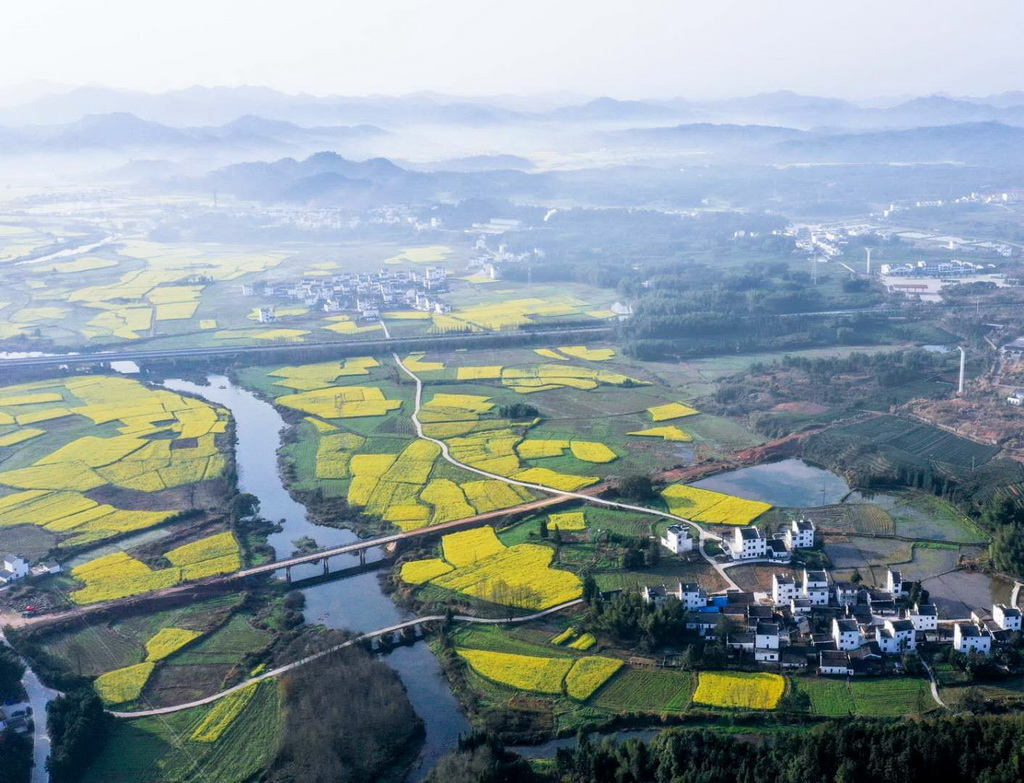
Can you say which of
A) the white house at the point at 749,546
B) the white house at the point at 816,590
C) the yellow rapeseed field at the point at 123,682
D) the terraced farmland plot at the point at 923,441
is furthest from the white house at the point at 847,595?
the yellow rapeseed field at the point at 123,682

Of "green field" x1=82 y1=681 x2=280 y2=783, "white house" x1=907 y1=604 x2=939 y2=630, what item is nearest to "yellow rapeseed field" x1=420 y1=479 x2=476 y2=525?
"green field" x1=82 y1=681 x2=280 y2=783

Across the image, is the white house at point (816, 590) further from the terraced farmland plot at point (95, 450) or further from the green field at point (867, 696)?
the terraced farmland plot at point (95, 450)

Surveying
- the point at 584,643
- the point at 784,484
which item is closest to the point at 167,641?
the point at 584,643

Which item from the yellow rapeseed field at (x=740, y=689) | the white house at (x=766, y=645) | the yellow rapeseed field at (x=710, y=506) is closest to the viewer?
the yellow rapeseed field at (x=740, y=689)

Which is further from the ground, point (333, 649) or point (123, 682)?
point (333, 649)

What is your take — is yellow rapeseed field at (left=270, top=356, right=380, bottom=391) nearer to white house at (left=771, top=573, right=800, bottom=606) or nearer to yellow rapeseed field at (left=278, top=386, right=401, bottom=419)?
yellow rapeseed field at (left=278, top=386, right=401, bottom=419)

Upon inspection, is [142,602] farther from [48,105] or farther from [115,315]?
[48,105]

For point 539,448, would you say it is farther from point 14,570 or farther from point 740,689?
point 14,570
